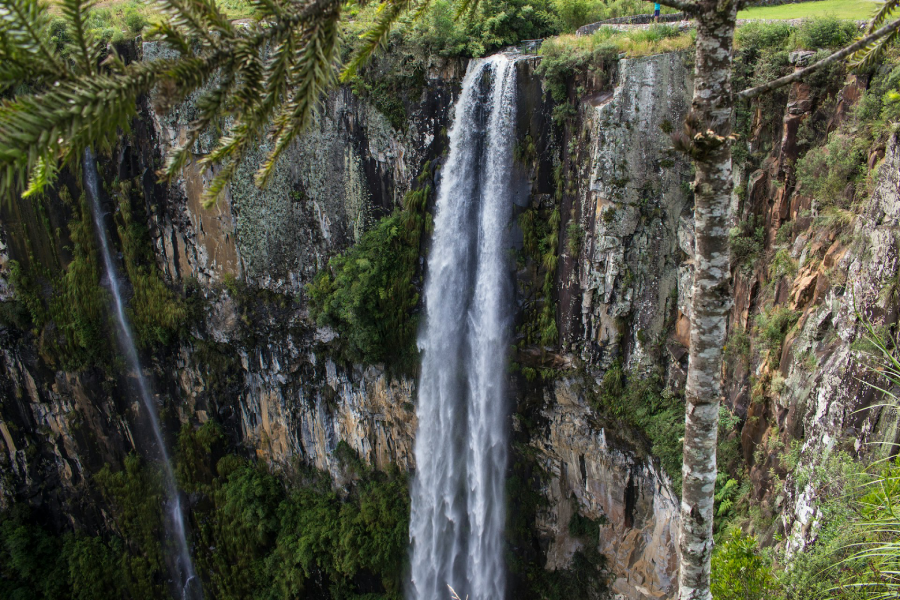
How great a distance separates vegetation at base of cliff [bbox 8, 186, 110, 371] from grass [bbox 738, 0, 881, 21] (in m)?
17.1

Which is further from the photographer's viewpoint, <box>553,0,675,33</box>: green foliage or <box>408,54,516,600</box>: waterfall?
<box>553,0,675,33</box>: green foliage

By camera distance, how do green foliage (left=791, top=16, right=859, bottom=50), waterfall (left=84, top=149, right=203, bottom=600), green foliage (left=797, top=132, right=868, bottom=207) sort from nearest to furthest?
green foliage (left=797, top=132, right=868, bottom=207) < green foliage (left=791, top=16, right=859, bottom=50) < waterfall (left=84, top=149, right=203, bottom=600)

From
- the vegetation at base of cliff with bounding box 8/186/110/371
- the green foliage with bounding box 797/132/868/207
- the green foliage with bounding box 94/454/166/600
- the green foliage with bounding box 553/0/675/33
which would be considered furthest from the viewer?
the green foliage with bounding box 94/454/166/600

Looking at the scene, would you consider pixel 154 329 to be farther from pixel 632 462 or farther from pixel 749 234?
pixel 749 234

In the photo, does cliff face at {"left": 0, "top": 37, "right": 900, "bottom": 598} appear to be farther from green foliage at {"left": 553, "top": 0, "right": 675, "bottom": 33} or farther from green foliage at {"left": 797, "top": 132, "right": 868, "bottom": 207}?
green foliage at {"left": 553, "top": 0, "right": 675, "bottom": 33}

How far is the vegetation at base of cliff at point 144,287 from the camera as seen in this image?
15.0 meters

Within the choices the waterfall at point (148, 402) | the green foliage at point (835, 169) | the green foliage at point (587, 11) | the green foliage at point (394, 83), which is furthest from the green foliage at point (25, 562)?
the green foliage at point (835, 169)

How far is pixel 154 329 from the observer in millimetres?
15641

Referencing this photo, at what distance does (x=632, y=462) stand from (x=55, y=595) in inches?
685

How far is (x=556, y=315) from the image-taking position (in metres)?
12.0

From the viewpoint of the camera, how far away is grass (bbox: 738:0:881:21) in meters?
9.76

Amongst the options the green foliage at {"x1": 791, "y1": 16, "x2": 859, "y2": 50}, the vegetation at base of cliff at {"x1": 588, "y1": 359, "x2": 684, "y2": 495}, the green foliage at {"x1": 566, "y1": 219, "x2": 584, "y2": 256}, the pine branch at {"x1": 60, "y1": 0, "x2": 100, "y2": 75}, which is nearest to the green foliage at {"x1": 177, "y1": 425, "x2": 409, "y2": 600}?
the vegetation at base of cliff at {"x1": 588, "y1": 359, "x2": 684, "y2": 495}

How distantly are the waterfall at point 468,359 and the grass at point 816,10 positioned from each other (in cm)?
526

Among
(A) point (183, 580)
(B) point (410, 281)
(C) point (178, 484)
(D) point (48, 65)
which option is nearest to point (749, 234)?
(B) point (410, 281)
